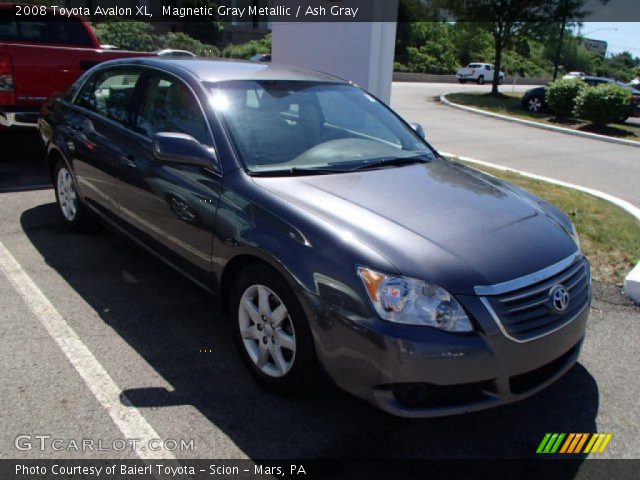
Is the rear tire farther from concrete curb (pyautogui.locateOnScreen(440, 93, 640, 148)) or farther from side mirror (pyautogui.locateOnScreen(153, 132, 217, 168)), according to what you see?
concrete curb (pyautogui.locateOnScreen(440, 93, 640, 148))

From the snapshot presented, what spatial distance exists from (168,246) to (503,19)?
26.4 metres

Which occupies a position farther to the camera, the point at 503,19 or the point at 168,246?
the point at 503,19

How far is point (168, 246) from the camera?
11.9ft

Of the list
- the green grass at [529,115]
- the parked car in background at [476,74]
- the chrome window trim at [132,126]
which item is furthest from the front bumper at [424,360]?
the parked car in background at [476,74]

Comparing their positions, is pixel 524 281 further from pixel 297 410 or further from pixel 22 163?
pixel 22 163

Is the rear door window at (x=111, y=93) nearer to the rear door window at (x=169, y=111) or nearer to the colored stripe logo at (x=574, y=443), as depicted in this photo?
the rear door window at (x=169, y=111)


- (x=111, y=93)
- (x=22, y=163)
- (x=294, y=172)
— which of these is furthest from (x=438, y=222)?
(x=22, y=163)

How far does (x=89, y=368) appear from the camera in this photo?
315cm

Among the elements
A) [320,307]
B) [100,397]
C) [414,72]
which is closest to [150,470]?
[100,397]

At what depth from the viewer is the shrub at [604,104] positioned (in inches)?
614

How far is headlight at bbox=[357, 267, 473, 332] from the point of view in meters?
2.41

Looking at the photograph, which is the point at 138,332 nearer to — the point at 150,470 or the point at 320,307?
the point at 150,470

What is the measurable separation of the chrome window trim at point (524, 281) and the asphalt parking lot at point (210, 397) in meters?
0.80

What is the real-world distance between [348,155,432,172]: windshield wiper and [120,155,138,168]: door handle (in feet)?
5.01
